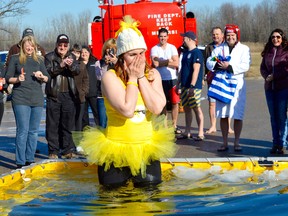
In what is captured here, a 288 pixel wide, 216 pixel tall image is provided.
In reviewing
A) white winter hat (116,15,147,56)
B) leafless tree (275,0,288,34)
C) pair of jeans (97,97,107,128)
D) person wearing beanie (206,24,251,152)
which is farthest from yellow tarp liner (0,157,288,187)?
leafless tree (275,0,288,34)

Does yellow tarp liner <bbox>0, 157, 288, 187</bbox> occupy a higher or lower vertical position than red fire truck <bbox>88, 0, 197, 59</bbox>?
lower

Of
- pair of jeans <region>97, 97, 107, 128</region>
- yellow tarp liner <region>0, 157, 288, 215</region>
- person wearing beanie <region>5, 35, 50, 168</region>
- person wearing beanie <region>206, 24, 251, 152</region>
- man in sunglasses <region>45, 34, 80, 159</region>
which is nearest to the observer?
yellow tarp liner <region>0, 157, 288, 215</region>

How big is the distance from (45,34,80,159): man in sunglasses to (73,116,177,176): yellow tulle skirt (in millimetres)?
3826

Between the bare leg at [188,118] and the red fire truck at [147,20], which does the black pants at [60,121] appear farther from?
the red fire truck at [147,20]

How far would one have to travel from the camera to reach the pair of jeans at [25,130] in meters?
9.59

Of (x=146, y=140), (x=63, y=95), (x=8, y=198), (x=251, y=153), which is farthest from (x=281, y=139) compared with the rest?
(x=8, y=198)

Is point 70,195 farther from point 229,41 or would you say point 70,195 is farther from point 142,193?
point 229,41

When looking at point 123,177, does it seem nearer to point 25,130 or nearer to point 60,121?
point 25,130

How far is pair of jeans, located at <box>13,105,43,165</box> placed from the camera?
9.59 meters

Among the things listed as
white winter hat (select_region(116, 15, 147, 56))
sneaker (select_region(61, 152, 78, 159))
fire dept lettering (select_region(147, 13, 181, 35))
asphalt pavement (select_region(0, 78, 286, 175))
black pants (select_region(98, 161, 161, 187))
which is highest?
fire dept lettering (select_region(147, 13, 181, 35))

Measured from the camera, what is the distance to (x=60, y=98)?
420 inches

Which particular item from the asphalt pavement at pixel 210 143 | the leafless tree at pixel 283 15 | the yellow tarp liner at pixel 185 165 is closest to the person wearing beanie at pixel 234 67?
the asphalt pavement at pixel 210 143

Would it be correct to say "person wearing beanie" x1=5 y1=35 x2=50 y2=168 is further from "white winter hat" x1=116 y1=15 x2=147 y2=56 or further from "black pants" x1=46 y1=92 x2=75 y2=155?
"white winter hat" x1=116 y1=15 x2=147 y2=56

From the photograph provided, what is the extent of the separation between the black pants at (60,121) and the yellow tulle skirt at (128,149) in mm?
3937
